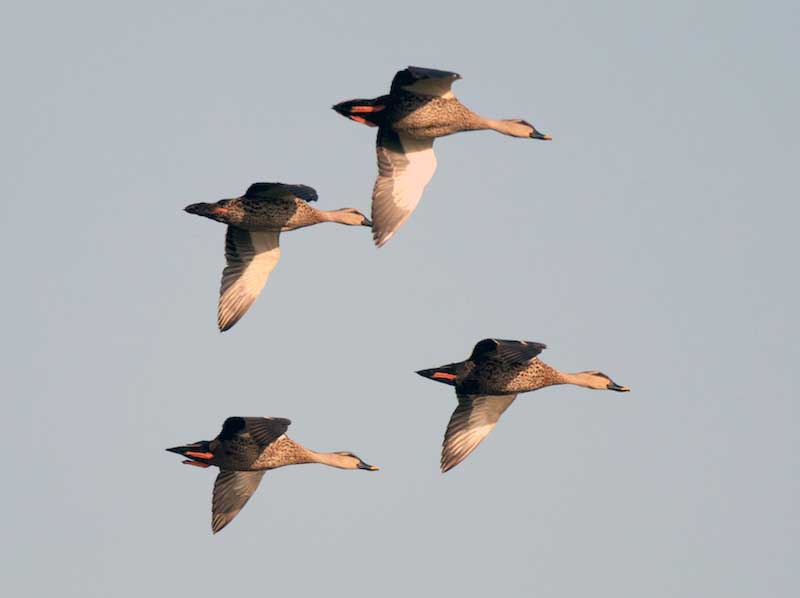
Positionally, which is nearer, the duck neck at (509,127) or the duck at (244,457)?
the duck at (244,457)

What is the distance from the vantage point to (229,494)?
45906 millimetres

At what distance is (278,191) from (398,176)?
2.78 metres

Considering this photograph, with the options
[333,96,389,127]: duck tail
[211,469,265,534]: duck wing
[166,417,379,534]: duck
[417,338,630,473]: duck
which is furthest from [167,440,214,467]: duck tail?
[333,96,389,127]: duck tail

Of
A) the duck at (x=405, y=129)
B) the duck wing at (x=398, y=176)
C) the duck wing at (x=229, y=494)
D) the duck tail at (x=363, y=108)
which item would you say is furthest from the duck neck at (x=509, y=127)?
the duck wing at (x=229, y=494)

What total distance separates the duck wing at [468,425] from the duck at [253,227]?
17.8ft

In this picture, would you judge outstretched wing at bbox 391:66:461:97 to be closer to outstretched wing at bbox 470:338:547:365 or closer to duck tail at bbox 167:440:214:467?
outstretched wing at bbox 470:338:547:365

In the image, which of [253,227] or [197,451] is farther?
[253,227]

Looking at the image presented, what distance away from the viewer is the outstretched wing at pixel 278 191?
147 feet

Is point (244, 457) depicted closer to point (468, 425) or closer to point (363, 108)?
point (468, 425)

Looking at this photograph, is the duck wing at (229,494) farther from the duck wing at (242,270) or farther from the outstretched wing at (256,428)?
the duck wing at (242,270)

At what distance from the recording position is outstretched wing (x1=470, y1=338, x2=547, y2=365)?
139 ft

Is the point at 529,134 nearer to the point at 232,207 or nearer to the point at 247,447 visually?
the point at 232,207

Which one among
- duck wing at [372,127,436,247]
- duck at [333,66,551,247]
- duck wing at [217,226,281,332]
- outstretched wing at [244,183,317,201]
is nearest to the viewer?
duck at [333,66,551,247]

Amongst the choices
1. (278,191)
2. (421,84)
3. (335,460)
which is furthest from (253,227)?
(335,460)
